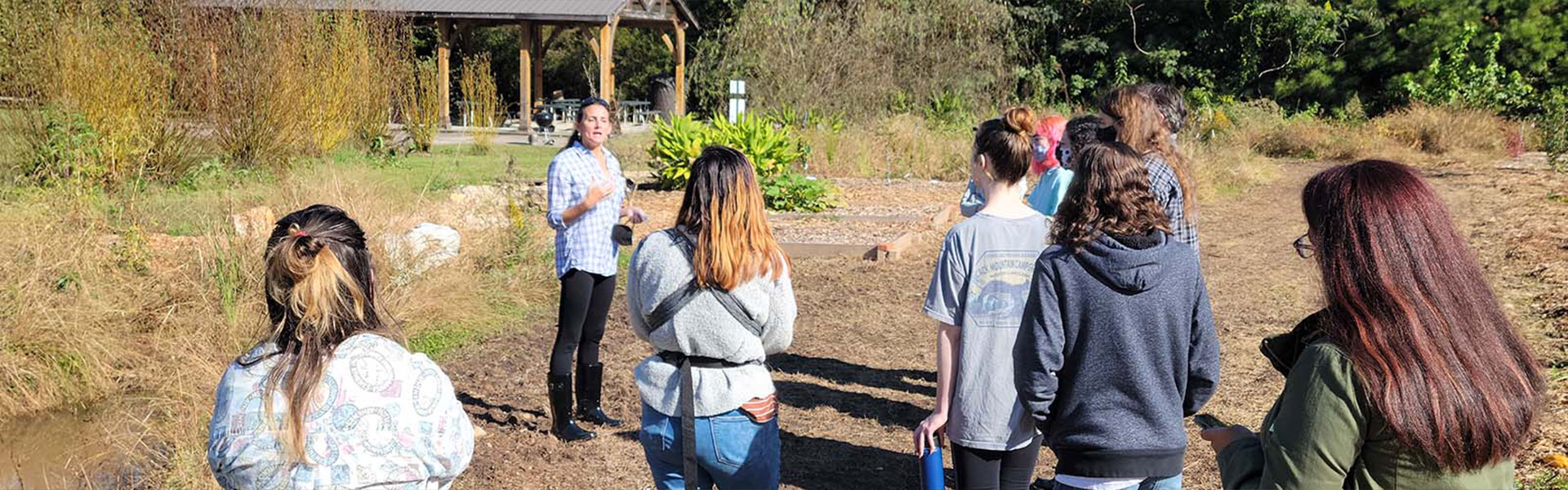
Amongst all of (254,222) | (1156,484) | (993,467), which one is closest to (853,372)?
(993,467)

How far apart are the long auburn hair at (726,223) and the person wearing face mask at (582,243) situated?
195 cm

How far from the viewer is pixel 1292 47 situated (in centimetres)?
2938

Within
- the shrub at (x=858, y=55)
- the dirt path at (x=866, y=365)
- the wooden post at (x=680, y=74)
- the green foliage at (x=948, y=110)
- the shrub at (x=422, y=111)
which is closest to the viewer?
the dirt path at (x=866, y=365)

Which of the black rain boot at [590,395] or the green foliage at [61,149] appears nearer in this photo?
the black rain boot at [590,395]

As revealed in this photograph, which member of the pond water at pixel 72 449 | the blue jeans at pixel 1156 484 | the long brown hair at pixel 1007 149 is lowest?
the pond water at pixel 72 449

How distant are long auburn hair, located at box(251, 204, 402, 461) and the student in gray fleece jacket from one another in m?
1.04

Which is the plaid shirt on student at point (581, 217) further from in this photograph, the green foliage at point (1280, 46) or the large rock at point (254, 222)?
the green foliage at point (1280, 46)

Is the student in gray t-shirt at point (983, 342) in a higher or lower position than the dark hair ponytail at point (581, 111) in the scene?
lower

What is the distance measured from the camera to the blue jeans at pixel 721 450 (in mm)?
3336

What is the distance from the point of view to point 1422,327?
198 cm

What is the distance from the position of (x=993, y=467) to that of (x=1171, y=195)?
109 centimetres

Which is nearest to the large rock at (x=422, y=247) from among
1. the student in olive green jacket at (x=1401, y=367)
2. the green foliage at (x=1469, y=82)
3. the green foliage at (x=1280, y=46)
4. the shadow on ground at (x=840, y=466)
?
the shadow on ground at (x=840, y=466)

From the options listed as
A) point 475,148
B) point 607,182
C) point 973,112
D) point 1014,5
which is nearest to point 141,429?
point 607,182

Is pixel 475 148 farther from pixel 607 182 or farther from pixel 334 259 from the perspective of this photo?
pixel 334 259
